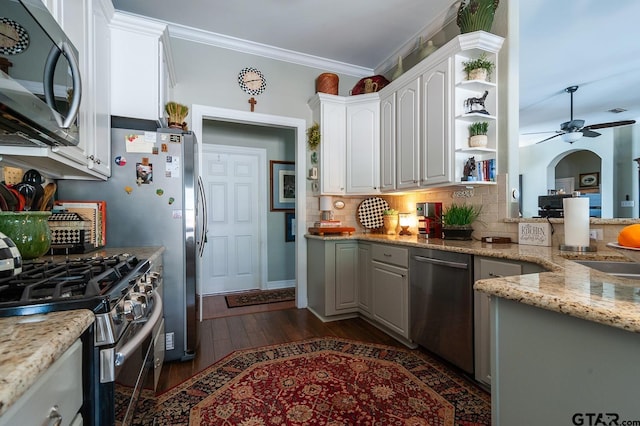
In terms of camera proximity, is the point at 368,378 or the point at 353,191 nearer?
the point at 368,378

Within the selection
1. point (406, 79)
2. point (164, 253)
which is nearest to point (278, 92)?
point (406, 79)

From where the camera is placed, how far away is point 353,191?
340 cm

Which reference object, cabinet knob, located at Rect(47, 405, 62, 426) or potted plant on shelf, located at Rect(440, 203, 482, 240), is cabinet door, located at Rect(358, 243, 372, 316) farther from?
cabinet knob, located at Rect(47, 405, 62, 426)

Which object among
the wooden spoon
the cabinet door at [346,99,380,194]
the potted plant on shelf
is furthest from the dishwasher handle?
the wooden spoon

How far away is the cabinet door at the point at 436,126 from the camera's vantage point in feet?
7.99

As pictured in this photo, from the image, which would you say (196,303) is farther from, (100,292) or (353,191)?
(353,191)

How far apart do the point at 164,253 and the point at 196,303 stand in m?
0.45

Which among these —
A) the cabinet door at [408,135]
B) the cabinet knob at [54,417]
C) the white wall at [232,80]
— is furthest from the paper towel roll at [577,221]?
the white wall at [232,80]

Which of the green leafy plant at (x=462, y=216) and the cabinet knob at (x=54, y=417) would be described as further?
the green leafy plant at (x=462, y=216)

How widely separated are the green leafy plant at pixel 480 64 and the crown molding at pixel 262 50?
1.63m

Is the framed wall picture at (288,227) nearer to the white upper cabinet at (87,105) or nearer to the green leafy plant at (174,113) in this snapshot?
the green leafy plant at (174,113)

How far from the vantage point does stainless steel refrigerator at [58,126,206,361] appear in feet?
6.75

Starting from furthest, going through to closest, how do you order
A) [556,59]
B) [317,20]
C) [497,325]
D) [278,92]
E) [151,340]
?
1. [556,59]
2. [278,92]
3. [317,20]
4. [151,340]
5. [497,325]

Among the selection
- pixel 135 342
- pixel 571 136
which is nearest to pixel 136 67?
pixel 135 342
